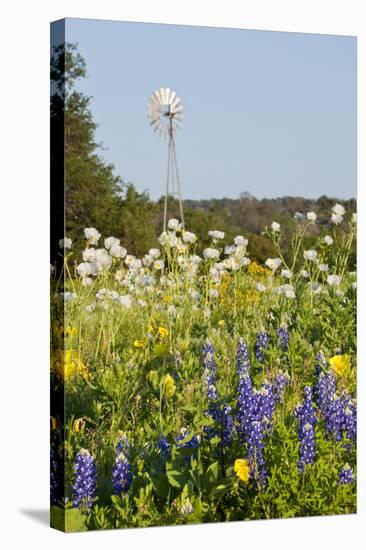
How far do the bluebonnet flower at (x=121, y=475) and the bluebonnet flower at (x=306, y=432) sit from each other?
0.94 m

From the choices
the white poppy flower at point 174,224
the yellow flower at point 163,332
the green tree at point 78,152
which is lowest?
the yellow flower at point 163,332

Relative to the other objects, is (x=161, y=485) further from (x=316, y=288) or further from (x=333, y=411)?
(x=316, y=288)

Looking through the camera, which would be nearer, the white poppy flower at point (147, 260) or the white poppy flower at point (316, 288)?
the white poppy flower at point (147, 260)

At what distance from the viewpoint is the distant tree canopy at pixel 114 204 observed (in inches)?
216

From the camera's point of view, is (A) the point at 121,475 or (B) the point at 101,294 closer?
(A) the point at 121,475

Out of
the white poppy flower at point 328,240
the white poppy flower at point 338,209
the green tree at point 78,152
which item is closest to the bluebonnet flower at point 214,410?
the green tree at point 78,152

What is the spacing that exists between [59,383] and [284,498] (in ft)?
4.42

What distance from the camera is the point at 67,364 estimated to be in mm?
5488

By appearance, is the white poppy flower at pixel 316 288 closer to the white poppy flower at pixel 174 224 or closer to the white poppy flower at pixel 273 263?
the white poppy flower at pixel 273 263

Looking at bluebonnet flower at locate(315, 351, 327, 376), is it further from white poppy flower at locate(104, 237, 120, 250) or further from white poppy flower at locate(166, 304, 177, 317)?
white poppy flower at locate(104, 237, 120, 250)

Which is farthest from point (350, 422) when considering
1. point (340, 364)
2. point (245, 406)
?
point (245, 406)

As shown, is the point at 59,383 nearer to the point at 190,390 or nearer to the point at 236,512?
the point at 190,390

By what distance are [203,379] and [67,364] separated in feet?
2.48

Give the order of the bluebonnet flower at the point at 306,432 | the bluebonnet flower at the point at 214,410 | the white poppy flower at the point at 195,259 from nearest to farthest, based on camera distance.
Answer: the bluebonnet flower at the point at 214,410 < the bluebonnet flower at the point at 306,432 < the white poppy flower at the point at 195,259
